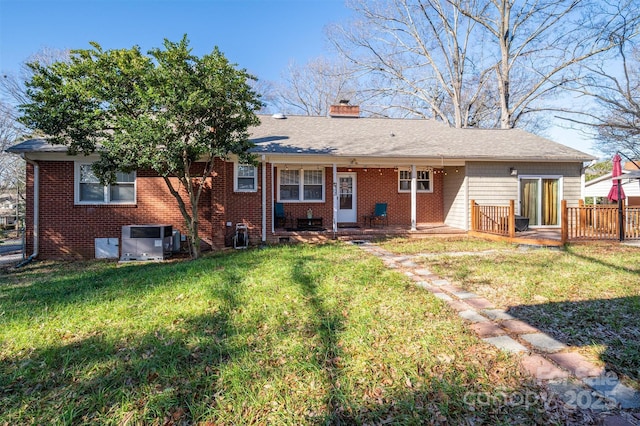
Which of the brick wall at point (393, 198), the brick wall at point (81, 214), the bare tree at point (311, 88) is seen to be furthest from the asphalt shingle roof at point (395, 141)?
the bare tree at point (311, 88)

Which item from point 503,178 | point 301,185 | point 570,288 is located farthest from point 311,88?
point 570,288

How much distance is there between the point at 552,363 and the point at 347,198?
Answer: 9979 mm

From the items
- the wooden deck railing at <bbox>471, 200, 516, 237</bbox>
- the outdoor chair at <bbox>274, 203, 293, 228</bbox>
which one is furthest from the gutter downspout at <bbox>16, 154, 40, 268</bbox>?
the wooden deck railing at <bbox>471, 200, 516, 237</bbox>

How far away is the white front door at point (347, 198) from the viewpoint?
41.1ft

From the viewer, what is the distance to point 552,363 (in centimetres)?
282

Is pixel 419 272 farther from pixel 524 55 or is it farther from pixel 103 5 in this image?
pixel 524 55

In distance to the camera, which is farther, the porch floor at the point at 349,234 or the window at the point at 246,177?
the window at the point at 246,177

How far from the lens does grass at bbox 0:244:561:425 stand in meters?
2.32

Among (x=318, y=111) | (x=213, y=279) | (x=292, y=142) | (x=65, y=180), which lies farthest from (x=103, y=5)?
(x=318, y=111)

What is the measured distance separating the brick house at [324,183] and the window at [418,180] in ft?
0.13

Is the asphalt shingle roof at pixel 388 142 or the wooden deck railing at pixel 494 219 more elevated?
the asphalt shingle roof at pixel 388 142

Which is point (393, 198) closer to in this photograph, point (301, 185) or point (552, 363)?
point (301, 185)

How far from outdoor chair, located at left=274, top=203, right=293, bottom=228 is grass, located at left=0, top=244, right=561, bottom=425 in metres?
6.53

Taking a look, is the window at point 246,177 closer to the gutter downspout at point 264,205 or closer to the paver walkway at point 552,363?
the gutter downspout at point 264,205
